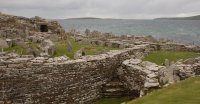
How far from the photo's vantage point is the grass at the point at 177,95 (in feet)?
61.6

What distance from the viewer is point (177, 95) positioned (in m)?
19.6

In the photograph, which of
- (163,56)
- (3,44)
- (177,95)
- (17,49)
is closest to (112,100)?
(177,95)

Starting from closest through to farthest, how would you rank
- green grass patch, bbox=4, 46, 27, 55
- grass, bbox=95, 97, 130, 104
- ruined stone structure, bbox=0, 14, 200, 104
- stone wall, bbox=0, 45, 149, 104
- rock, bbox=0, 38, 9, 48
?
stone wall, bbox=0, 45, 149, 104 < ruined stone structure, bbox=0, 14, 200, 104 < grass, bbox=95, 97, 130, 104 < green grass patch, bbox=4, 46, 27, 55 < rock, bbox=0, 38, 9, 48

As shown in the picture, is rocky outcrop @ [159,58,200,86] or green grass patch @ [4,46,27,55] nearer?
rocky outcrop @ [159,58,200,86]

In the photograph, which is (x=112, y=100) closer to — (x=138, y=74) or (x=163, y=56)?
(x=138, y=74)

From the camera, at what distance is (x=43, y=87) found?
24797 mm

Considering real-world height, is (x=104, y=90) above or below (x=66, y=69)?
below

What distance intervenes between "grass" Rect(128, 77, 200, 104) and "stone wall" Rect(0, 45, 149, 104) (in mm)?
6944

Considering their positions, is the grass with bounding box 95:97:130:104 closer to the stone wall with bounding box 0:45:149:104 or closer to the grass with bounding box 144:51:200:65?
the stone wall with bounding box 0:45:149:104

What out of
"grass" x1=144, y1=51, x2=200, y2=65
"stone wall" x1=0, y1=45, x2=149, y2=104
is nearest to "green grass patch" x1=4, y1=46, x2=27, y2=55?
"stone wall" x1=0, y1=45, x2=149, y2=104

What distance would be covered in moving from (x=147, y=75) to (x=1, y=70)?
8.76 m

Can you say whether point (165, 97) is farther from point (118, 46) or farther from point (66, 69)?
point (118, 46)

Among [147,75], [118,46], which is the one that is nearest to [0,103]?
[147,75]

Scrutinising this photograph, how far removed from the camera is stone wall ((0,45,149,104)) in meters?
23.5
